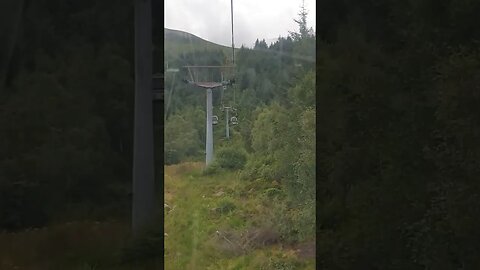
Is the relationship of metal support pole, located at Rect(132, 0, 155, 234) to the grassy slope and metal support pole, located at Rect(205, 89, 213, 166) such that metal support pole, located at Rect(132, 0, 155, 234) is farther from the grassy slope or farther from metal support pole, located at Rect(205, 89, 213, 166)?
metal support pole, located at Rect(205, 89, 213, 166)

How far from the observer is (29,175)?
1774 millimetres

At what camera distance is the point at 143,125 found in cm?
178

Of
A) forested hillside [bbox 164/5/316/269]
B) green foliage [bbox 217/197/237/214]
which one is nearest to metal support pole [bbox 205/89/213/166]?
forested hillside [bbox 164/5/316/269]

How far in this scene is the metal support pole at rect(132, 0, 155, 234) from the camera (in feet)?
5.78

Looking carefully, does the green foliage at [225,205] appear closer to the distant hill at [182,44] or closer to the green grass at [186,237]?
the green grass at [186,237]

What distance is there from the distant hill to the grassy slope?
15.4 inches

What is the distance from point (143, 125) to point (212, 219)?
398 mm

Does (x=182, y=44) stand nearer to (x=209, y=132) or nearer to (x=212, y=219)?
(x=209, y=132)

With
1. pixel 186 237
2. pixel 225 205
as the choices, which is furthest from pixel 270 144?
pixel 186 237

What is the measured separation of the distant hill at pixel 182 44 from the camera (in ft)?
5.89

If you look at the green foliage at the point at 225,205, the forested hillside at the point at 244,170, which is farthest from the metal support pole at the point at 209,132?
the green foliage at the point at 225,205
